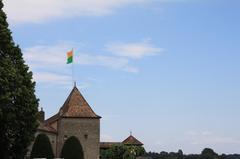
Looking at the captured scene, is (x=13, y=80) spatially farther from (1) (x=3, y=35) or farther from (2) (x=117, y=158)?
(2) (x=117, y=158)

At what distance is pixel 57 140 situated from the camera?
237 ft

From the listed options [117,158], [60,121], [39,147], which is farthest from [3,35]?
[117,158]

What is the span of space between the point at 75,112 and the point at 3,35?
36.8 meters

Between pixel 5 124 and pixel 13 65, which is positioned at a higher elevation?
pixel 13 65

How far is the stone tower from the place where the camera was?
72062mm

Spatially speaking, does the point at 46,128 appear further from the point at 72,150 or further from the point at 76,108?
the point at 72,150

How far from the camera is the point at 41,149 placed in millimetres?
56094

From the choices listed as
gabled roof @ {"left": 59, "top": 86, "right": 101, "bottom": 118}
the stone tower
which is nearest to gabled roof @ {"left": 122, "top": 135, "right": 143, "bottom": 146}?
gabled roof @ {"left": 59, "top": 86, "right": 101, "bottom": 118}

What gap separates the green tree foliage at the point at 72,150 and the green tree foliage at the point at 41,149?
5.98 meters

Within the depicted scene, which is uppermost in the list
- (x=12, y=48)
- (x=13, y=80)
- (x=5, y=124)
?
(x=12, y=48)

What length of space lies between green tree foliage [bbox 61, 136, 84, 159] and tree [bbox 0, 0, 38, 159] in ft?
78.6

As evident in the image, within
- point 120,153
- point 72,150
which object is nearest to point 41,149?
point 72,150

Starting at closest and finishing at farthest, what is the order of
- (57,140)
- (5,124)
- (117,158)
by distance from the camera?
(5,124) < (57,140) < (117,158)

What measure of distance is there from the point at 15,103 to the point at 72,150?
2739cm
